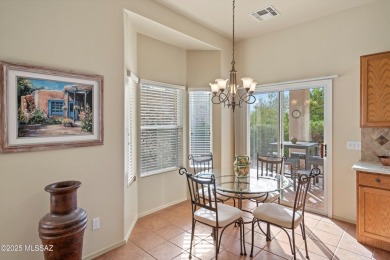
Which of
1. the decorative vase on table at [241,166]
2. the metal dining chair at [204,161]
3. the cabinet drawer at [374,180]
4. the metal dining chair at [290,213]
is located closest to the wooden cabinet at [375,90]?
the cabinet drawer at [374,180]

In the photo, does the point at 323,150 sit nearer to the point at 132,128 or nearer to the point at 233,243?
the point at 233,243

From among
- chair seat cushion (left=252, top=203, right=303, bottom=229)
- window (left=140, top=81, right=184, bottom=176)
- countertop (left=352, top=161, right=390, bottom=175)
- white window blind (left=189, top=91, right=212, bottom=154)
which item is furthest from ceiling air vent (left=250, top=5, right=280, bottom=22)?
chair seat cushion (left=252, top=203, right=303, bottom=229)

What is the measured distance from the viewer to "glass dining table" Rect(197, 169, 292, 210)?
2.38 meters

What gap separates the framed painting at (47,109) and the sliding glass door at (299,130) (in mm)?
2576

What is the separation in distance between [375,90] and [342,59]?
0.78m

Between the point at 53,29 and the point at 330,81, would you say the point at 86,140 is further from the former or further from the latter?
the point at 330,81

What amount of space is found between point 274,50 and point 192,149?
2405 millimetres

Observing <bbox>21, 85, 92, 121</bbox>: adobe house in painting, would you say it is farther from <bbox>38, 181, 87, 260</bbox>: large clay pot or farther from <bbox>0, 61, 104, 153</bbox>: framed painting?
<bbox>38, 181, 87, 260</bbox>: large clay pot

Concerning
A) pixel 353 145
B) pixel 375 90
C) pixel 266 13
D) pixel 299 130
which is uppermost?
pixel 266 13

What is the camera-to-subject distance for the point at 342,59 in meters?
3.16

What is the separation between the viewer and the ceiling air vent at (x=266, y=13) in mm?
3123

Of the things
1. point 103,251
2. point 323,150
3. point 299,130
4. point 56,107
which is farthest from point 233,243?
point 56,107

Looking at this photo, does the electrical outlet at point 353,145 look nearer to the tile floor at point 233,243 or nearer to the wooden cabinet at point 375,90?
the wooden cabinet at point 375,90

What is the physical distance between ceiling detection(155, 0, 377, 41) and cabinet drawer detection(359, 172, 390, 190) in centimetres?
238
